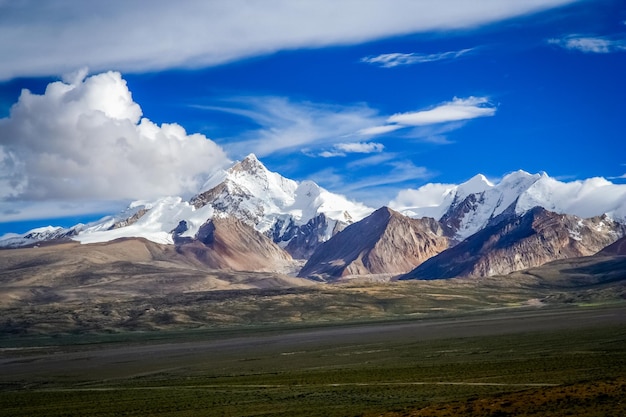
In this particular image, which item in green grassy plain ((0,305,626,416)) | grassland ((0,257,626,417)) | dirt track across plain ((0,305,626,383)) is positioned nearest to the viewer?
grassland ((0,257,626,417))

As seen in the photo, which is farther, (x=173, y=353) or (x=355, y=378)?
(x=173, y=353)

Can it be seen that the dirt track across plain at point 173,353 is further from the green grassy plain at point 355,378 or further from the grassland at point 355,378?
the grassland at point 355,378

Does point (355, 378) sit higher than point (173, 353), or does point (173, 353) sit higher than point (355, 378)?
point (173, 353)

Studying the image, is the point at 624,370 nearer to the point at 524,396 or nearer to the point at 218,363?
the point at 524,396

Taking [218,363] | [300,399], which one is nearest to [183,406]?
[300,399]

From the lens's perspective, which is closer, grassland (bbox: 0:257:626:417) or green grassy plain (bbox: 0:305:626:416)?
grassland (bbox: 0:257:626:417)

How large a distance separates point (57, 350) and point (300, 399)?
112894 mm

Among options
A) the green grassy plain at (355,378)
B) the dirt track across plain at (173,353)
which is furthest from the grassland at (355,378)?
the dirt track across plain at (173,353)

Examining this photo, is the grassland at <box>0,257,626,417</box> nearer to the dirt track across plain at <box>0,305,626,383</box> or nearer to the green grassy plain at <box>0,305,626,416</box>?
the green grassy plain at <box>0,305,626,416</box>

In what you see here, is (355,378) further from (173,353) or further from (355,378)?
(173,353)

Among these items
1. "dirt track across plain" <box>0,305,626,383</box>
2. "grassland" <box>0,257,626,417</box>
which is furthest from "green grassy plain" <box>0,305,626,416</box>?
"dirt track across plain" <box>0,305,626,383</box>

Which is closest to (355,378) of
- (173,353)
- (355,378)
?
(355,378)

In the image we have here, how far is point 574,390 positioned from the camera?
4544 centimetres

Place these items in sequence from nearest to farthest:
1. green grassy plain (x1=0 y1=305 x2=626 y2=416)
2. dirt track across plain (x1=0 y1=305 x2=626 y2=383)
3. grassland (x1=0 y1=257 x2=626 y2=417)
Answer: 1. grassland (x1=0 y1=257 x2=626 y2=417)
2. green grassy plain (x1=0 y1=305 x2=626 y2=416)
3. dirt track across plain (x1=0 y1=305 x2=626 y2=383)
